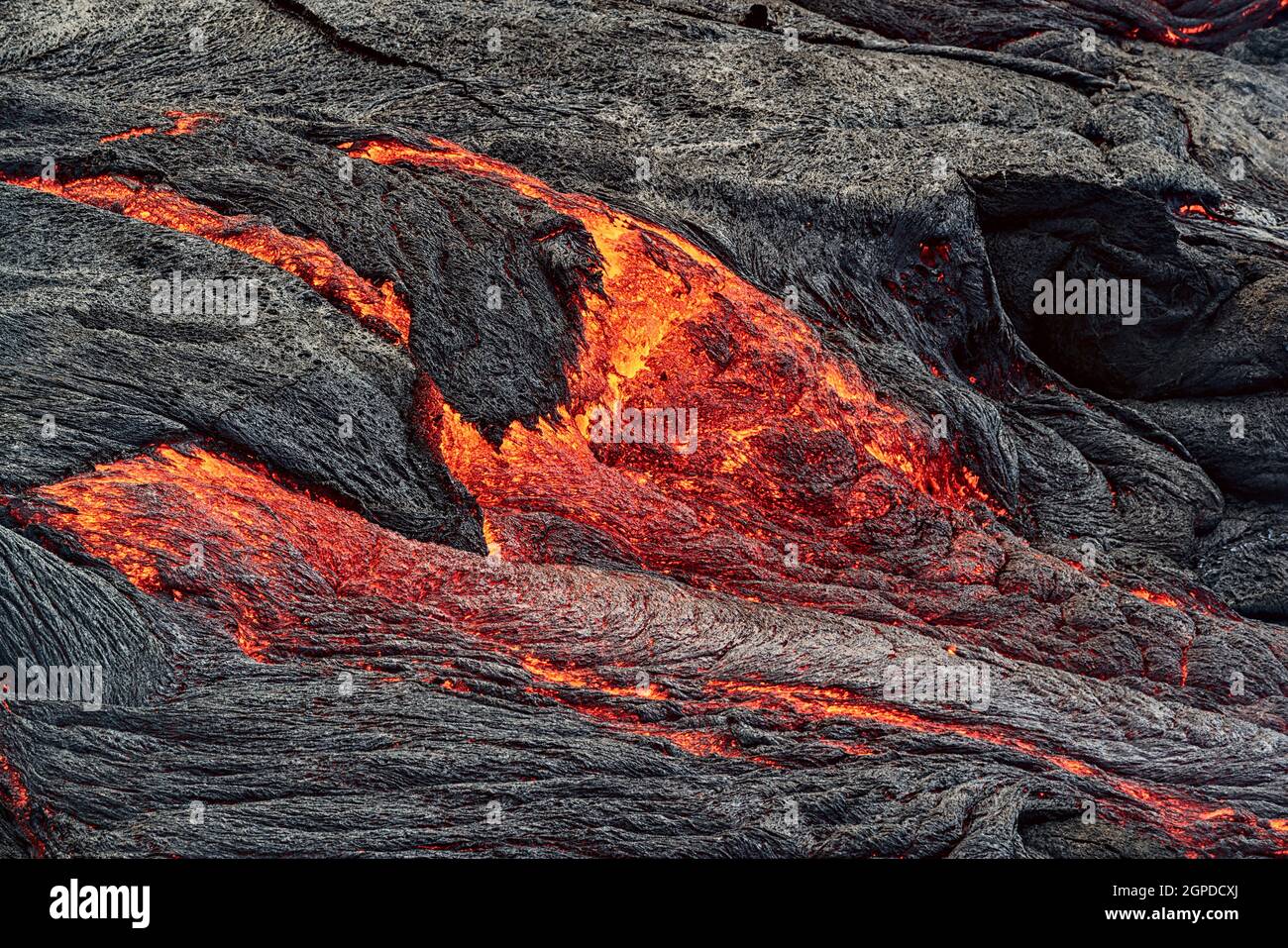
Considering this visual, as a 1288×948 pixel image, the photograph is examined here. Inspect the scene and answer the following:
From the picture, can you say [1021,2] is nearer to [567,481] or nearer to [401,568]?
[567,481]

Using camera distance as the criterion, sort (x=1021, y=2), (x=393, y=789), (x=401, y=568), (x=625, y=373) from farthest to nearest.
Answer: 1. (x=1021, y=2)
2. (x=625, y=373)
3. (x=401, y=568)
4. (x=393, y=789)

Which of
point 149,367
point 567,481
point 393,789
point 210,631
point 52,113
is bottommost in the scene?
point 393,789

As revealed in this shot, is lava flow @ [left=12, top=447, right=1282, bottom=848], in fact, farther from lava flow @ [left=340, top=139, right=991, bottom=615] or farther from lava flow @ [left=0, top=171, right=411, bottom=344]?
lava flow @ [left=0, top=171, right=411, bottom=344]

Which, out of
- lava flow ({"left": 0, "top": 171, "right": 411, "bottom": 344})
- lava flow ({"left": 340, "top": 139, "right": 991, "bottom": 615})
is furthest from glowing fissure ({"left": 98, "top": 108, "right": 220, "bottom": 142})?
lava flow ({"left": 340, "top": 139, "right": 991, "bottom": 615})

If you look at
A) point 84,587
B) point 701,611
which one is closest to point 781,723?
point 701,611

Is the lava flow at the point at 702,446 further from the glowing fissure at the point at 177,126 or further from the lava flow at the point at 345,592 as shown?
the glowing fissure at the point at 177,126
